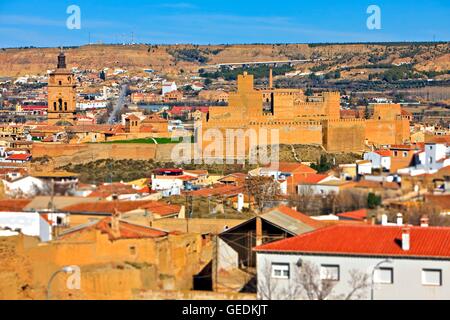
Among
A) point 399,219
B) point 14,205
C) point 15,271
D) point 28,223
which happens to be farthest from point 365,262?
point 14,205

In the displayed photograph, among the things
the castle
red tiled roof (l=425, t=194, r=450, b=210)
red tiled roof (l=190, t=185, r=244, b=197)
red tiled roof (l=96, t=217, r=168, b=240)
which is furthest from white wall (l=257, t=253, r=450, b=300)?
the castle

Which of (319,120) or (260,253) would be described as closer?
(260,253)

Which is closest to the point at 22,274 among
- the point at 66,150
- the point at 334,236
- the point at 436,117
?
the point at 334,236

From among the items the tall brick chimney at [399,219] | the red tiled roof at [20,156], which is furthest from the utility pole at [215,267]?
the red tiled roof at [20,156]

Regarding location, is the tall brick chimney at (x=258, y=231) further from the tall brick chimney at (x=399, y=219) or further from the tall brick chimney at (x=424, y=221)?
the tall brick chimney at (x=424, y=221)

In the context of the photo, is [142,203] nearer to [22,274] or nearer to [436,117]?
[22,274]

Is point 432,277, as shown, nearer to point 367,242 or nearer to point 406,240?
point 406,240
